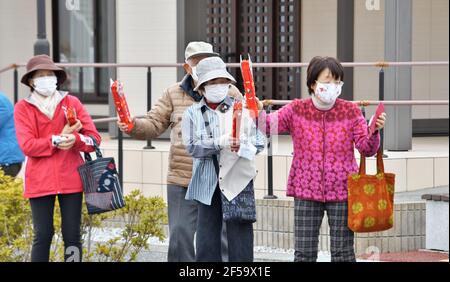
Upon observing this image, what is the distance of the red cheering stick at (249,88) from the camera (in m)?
7.47

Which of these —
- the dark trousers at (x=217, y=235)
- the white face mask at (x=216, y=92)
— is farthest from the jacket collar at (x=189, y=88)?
the dark trousers at (x=217, y=235)

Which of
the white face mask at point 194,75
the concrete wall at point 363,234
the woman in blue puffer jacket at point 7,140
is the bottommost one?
the concrete wall at point 363,234

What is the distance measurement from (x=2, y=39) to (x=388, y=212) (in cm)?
952

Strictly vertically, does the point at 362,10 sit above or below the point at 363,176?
above

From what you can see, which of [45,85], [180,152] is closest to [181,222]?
[180,152]

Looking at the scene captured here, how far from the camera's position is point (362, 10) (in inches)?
582

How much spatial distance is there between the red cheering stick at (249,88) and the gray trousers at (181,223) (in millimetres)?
1278

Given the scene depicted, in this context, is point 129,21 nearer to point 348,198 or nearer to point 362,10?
point 362,10

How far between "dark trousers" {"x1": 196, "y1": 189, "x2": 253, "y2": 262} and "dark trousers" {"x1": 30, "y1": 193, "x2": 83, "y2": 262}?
988 millimetres

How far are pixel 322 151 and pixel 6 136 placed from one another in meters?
3.99

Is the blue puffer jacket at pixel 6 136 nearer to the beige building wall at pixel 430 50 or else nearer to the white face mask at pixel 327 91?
the white face mask at pixel 327 91

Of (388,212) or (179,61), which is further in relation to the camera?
(179,61)

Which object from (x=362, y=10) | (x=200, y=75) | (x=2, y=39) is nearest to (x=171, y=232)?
(x=200, y=75)
